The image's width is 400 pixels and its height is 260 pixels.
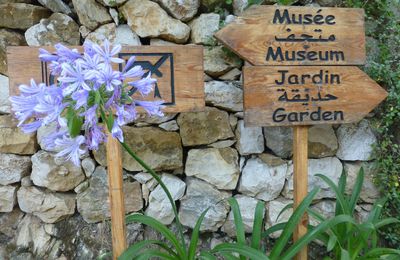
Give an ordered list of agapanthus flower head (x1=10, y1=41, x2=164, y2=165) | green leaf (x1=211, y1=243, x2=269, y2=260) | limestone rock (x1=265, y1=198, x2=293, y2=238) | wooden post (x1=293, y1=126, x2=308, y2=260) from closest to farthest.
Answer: agapanthus flower head (x1=10, y1=41, x2=164, y2=165) < green leaf (x1=211, y1=243, x2=269, y2=260) < wooden post (x1=293, y1=126, x2=308, y2=260) < limestone rock (x1=265, y1=198, x2=293, y2=238)

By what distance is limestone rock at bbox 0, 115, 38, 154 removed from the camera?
162 centimetres

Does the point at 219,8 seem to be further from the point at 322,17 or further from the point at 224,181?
the point at 224,181

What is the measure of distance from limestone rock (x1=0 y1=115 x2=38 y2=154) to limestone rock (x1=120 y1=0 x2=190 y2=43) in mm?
673

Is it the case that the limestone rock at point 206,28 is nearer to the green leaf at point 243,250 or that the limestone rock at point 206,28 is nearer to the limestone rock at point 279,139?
the limestone rock at point 279,139

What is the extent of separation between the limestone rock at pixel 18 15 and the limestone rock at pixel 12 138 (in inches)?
16.2

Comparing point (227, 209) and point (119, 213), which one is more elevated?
point (119, 213)

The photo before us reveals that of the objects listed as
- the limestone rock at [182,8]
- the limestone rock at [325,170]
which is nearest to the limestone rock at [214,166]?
the limestone rock at [325,170]

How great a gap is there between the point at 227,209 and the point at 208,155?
0.27 m

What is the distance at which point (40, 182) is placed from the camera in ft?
5.41

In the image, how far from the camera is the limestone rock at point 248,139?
1.71 metres

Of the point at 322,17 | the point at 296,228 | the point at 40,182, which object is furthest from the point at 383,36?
the point at 40,182

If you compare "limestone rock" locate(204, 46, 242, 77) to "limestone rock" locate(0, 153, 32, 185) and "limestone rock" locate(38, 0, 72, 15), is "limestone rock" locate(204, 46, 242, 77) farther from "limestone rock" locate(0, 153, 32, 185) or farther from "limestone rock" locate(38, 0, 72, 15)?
"limestone rock" locate(0, 153, 32, 185)

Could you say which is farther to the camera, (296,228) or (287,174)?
(287,174)

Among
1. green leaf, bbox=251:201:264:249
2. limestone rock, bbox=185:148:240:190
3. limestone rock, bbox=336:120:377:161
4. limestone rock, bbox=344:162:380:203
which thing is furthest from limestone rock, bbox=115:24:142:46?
limestone rock, bbox=344:162:380:203
